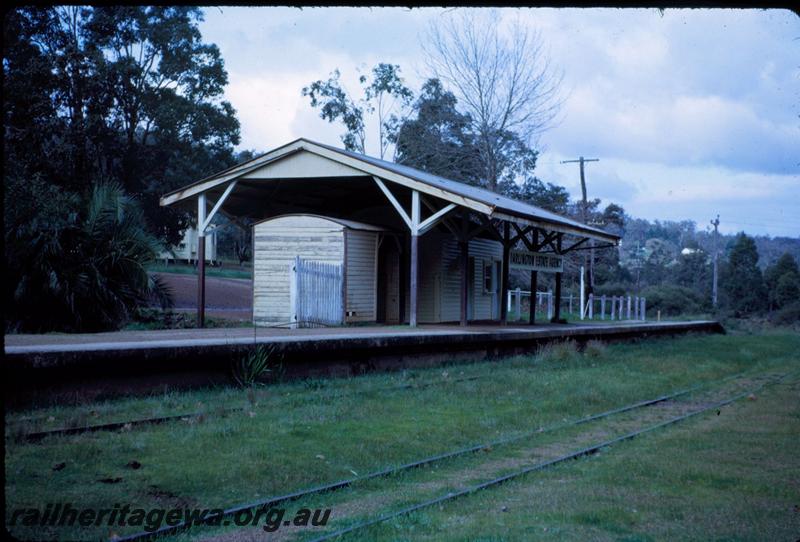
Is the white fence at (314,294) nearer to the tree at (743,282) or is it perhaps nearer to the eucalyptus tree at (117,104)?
the eucalyptus tree at (117,104)

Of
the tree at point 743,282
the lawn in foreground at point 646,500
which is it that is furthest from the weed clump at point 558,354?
the tree at point 743,282

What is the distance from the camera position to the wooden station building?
19.4 metres

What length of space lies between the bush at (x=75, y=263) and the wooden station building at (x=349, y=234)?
13.9ft

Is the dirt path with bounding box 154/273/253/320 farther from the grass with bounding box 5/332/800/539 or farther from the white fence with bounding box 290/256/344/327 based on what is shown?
the grass with bounding box 5/332/800/539

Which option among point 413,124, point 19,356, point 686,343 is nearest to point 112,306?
point 19,356

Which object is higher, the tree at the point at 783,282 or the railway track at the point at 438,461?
the tree at the point at 783,282

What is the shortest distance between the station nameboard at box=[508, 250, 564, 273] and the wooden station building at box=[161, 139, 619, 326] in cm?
3

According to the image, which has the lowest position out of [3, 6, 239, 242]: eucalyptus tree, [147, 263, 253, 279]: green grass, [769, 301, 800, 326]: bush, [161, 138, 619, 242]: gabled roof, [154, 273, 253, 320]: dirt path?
[769, 301, 800, 326]: bush

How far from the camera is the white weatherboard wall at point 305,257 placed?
20078mm

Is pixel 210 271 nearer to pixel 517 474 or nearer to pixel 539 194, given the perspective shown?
pixel 539 194

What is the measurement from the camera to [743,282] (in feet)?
194

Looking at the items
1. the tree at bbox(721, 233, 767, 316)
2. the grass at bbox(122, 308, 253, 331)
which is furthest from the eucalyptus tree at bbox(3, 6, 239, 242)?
the tree at bbox(721, 233, 767, 316)

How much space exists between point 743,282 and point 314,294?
48651mm

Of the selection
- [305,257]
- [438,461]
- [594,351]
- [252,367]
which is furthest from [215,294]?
[438,461]
